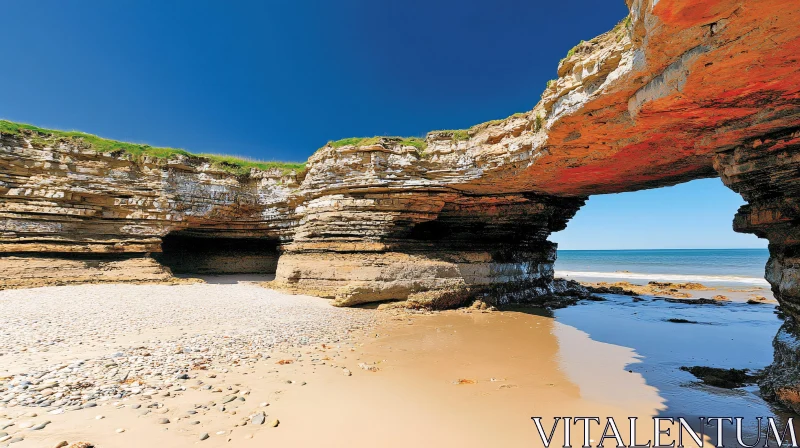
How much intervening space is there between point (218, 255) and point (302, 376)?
67.7 feet

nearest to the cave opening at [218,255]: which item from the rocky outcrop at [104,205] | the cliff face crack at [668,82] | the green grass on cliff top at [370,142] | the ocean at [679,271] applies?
the rocky outcrop at [104,205]

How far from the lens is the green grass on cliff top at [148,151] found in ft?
52.5

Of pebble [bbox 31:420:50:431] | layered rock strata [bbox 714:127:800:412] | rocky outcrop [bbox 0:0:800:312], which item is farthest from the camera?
layered rock strata [bbox 714:127:800:412]

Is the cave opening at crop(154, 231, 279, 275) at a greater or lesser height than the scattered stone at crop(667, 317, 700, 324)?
greater

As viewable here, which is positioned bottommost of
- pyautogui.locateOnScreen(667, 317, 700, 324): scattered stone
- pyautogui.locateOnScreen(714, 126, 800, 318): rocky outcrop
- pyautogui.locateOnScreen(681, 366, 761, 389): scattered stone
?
pyautogui.locateOnScreen(681, 366, 761, 389): scattered stone

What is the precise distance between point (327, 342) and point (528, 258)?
12.7 m

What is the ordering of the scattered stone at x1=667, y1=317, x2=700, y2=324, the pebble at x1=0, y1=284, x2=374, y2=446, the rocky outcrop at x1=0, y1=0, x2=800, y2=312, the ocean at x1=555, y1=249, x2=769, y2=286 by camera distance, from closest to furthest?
the pebble at x1=0, y1=284, x2=374, y2=446 < the rocky outcrop at x1=0, y1=0, x2=800, y2=312 < the scattered stone at x1=667, y1=317, x2=700, y2=324 < the ocean at x1=555, y1=249, x2=769, y2=286

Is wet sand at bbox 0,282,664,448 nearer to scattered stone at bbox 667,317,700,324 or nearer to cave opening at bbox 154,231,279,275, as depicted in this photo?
scattered stone at bbox 667,317,700,324

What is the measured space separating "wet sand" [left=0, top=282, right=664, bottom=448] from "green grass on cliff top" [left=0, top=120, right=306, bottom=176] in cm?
899

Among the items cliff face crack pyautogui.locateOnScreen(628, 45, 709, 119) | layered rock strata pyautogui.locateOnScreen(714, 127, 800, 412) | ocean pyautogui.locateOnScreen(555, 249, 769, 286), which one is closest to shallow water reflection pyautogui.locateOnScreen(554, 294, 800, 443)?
layered rock strata pyautogui.locateOnScreen(714, 127, 800, 412)

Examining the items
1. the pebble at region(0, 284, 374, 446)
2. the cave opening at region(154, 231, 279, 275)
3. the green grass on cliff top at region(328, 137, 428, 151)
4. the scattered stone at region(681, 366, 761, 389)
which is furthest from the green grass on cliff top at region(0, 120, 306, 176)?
the scattered stone at region(681, 366, 761, 389)

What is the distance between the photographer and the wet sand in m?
4.14

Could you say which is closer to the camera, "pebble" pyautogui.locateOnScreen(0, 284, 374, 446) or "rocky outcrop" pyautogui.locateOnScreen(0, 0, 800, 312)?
"pebble" pyautogui.locateOnScreen(0, 284, 374, 446)

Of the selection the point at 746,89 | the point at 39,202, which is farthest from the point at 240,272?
the point at 746,89
